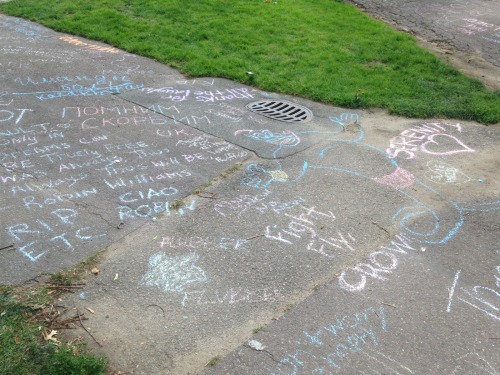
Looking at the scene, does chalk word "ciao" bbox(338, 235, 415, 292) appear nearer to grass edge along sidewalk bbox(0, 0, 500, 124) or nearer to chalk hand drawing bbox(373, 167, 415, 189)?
chalk hand drawing bbox(373, 167, 415, 189)

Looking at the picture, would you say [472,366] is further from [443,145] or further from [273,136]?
[273,136]

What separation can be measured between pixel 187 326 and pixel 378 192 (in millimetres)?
2420

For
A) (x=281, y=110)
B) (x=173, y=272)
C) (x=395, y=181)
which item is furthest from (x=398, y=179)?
(x=173, y=272)

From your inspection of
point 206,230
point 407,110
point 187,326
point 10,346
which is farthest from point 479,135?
point 10,346

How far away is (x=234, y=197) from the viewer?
191 inches

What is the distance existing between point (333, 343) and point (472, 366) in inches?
33.3

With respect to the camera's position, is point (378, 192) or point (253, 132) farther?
point (253, 132)

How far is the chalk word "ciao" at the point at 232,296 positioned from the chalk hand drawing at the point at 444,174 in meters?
2.40

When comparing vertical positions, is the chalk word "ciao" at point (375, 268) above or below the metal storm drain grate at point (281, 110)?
below

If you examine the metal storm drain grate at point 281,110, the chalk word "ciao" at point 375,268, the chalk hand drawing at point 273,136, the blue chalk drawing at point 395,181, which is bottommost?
the chalk word "ciao" at point 375,268

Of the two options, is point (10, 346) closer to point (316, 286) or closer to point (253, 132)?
point (316, 286)

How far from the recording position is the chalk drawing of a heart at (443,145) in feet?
19.1

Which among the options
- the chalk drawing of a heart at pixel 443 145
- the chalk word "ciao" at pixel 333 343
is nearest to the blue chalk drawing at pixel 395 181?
the chalk drawing of a heart at pixel 443 145

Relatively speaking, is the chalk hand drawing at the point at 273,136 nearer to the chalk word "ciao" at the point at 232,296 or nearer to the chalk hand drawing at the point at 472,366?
the chalk word "ciao" at the point at 232,296
